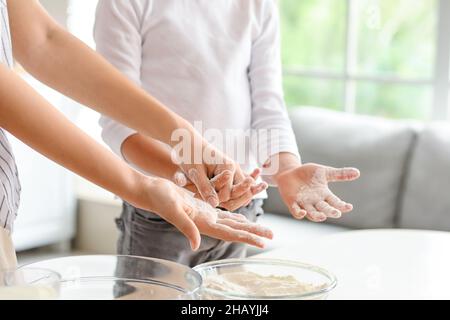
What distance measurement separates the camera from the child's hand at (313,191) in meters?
1.33

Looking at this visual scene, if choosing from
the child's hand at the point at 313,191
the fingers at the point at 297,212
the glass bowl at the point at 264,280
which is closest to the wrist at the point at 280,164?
the child's hand at the point at 313,191

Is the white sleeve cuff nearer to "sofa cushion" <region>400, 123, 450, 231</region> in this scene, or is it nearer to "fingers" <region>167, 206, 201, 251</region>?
"fingers" <region>167, 206, 201, 251</region>

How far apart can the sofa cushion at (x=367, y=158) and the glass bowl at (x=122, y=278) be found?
226 centimetres

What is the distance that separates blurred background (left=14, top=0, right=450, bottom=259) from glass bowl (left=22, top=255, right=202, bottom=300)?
7.05 feet

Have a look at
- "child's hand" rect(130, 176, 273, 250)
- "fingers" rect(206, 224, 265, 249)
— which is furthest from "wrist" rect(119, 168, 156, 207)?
"fingers" rect(206, 224, 265, 249)

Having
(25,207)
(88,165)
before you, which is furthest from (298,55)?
(88,165)

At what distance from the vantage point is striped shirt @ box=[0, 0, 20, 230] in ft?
3.35

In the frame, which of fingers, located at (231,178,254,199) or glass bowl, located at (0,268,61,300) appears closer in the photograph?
glass bowl, located at (0,268,61,300)

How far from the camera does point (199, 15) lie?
1.61 metres

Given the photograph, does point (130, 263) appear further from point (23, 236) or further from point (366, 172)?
point (23, 236)

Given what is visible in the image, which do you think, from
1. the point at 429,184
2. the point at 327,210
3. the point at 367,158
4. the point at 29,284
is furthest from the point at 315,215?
the point at 367,158

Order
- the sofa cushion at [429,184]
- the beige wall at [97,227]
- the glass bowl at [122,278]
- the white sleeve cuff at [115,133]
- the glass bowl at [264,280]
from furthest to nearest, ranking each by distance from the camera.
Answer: the beige wall at [97,227] < the sofa cushion at [429,184] < the white sleeve cuff at [115,133] < the glass bowl at [264,280] < the glass bowl at [122,278]

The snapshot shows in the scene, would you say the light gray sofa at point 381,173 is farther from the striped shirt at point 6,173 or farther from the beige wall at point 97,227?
the striped shirt at point 6,173

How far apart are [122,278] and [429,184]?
86.8 inches
